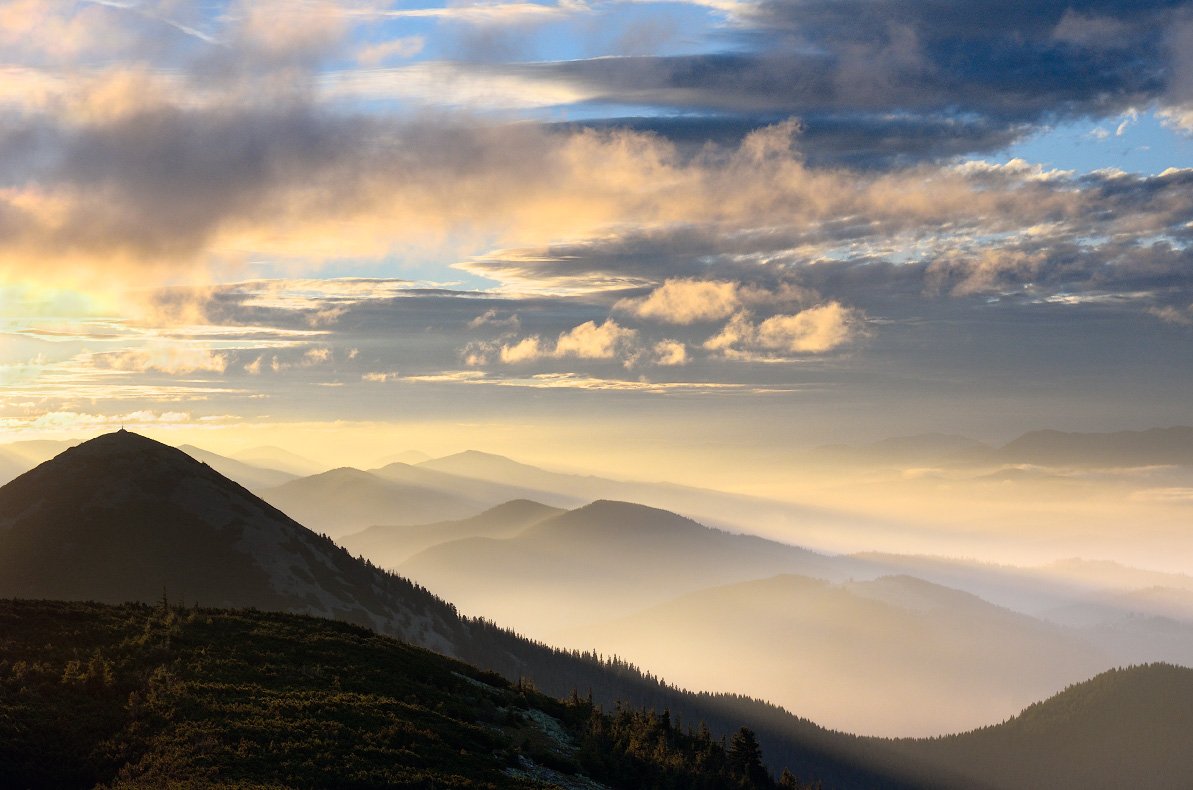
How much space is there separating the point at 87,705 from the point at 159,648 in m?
10.4

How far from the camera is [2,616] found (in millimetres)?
68250

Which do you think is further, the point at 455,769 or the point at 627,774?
the point at 627,774

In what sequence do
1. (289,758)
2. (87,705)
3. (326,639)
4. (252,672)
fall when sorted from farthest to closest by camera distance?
(326,639), (252,672), (87,705), (289,758)

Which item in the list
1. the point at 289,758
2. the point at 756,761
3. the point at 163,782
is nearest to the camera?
the point at 163,782

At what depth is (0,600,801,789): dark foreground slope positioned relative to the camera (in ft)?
165

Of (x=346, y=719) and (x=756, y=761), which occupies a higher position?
(x=346, y=719)

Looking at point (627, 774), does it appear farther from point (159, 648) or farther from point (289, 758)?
point (159, 648)

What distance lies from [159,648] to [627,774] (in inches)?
1279

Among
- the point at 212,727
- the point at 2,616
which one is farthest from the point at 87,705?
the point at 2,616

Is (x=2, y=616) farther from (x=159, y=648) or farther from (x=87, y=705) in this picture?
(x=87, y=705)

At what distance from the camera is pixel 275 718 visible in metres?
56.4

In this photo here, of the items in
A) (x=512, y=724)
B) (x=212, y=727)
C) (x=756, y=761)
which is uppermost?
(x=212, y=727)

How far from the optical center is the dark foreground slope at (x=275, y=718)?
50.3 m

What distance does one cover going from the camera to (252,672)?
216 feet
